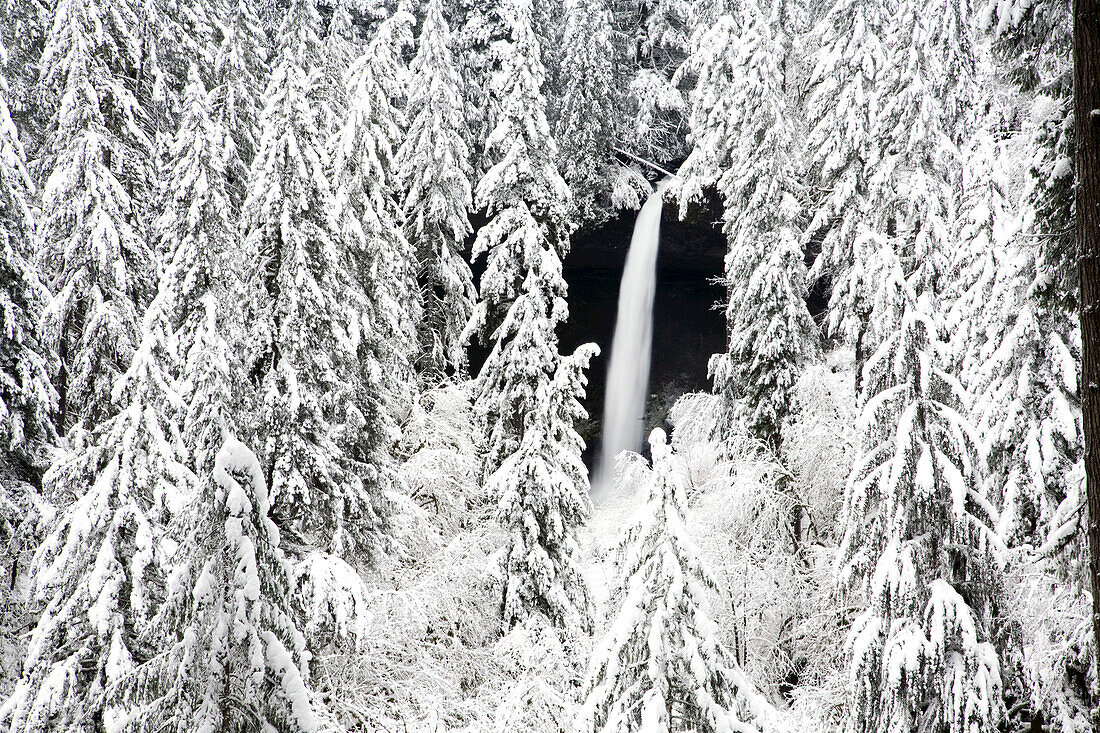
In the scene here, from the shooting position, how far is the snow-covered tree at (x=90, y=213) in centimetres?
1512

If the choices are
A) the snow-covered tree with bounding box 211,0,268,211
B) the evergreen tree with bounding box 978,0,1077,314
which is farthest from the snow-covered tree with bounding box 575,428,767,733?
the snow-covered tree with bounding box 211,0,268,211

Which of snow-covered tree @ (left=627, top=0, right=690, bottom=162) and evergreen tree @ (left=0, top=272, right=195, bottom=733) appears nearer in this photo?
evergreen tree @ (left=0, top=272, right=195, bottom=733)

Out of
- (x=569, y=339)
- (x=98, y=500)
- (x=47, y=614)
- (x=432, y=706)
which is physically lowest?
(x=432, y=706)

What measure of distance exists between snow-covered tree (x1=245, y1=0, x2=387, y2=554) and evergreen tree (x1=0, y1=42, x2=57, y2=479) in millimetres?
5961

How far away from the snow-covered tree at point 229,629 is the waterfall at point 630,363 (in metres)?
21.9

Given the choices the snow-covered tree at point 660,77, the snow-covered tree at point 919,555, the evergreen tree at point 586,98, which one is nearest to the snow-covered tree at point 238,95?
the evergreen tree at point 586,98

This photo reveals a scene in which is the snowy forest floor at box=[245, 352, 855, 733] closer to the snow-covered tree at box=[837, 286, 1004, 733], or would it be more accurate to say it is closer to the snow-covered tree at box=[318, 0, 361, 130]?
the snow-covered tree at box=[837, 286, 1004, 733]

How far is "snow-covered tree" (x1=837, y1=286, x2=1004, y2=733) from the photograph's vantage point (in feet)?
32.5

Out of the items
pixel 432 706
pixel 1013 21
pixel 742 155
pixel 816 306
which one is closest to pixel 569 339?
pixel 816 306

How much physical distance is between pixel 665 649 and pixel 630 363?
80.6ft

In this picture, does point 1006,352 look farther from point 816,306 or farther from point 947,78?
point 816,306

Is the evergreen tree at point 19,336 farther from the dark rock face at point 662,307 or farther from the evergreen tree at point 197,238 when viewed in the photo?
the dark rock face at point 662,307

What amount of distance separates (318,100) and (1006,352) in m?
13.7

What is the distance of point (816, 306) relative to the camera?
107 ft
